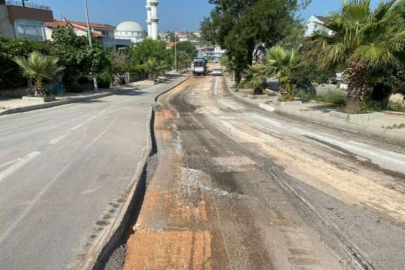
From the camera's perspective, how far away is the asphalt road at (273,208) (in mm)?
3303

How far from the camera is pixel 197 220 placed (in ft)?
13.3

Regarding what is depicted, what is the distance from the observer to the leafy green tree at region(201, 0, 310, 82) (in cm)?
2372

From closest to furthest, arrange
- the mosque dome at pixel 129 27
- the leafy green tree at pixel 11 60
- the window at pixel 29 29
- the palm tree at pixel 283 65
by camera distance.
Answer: the palm tree at pixel 283 65 < the leafy green tree at pixel 11 60 < the window at pixel 29 29 < the mosque dome at pixel 129 27

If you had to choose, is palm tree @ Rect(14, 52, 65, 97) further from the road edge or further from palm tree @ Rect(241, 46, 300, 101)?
the road edge

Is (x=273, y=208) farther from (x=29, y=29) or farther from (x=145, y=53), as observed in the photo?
(x=145, y=53)

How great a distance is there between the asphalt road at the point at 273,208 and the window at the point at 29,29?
32.1 m

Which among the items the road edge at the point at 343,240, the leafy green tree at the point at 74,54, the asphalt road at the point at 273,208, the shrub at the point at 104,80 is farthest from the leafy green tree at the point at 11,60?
the road edge at the point at 343,240

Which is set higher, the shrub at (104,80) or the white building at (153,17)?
the white building at (153,17)

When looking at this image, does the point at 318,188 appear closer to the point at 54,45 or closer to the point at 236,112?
the point at 236,112

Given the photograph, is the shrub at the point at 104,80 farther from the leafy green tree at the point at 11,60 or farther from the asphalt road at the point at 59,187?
the asphalt road at the point at 59,187

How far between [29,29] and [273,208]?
3711 centimetres

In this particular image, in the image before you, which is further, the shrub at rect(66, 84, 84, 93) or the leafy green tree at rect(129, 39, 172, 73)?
the leafy green tree at rect(129, 39, 172, 73)

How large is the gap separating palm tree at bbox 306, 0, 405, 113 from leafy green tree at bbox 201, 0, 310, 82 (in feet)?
45.4

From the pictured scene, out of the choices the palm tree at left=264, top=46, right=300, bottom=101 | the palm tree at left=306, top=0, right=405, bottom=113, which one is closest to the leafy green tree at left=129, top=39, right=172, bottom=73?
the palm tree at left=264, top=46, right=300, bottom=101
